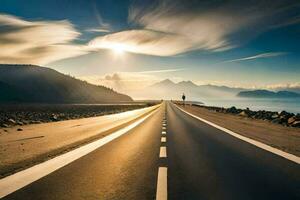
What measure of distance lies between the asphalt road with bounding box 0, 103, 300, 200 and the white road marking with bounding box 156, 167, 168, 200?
0.12 feet

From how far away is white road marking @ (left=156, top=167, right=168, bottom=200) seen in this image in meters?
5.17

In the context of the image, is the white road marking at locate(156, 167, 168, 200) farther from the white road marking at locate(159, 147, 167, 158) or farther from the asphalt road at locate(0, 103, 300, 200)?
the white road marking at locate(159, 147, 167, 158)

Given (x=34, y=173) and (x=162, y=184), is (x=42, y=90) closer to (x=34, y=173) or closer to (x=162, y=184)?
(x=34, y=173)

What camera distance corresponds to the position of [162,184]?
234 inches

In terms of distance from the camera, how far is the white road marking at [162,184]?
5.17 m

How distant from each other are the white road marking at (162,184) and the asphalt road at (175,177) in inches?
1.4

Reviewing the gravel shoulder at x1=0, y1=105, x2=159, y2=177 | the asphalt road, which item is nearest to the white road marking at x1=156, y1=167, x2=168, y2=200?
the asphalt road

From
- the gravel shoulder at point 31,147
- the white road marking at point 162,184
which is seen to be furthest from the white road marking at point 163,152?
the gravel shoulder at point 31,147

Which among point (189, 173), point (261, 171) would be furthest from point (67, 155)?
point (261, 171)

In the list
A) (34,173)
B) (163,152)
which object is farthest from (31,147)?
(163,152)

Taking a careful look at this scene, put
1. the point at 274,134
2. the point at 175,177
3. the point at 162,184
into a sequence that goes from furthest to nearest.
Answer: the point at 274,134 < the point at 175,177 < the point at 162,184

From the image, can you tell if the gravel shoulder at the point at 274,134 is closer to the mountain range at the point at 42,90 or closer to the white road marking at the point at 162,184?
the white road marking at the point at 162,184

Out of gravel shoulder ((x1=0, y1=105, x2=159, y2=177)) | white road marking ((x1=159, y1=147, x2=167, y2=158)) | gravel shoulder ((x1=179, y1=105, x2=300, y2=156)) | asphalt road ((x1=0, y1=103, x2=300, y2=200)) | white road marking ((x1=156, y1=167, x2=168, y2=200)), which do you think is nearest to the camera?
white road marking ((x1=156, y1=167, x2=168, y2=200))

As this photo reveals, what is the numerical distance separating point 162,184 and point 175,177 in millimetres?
657
